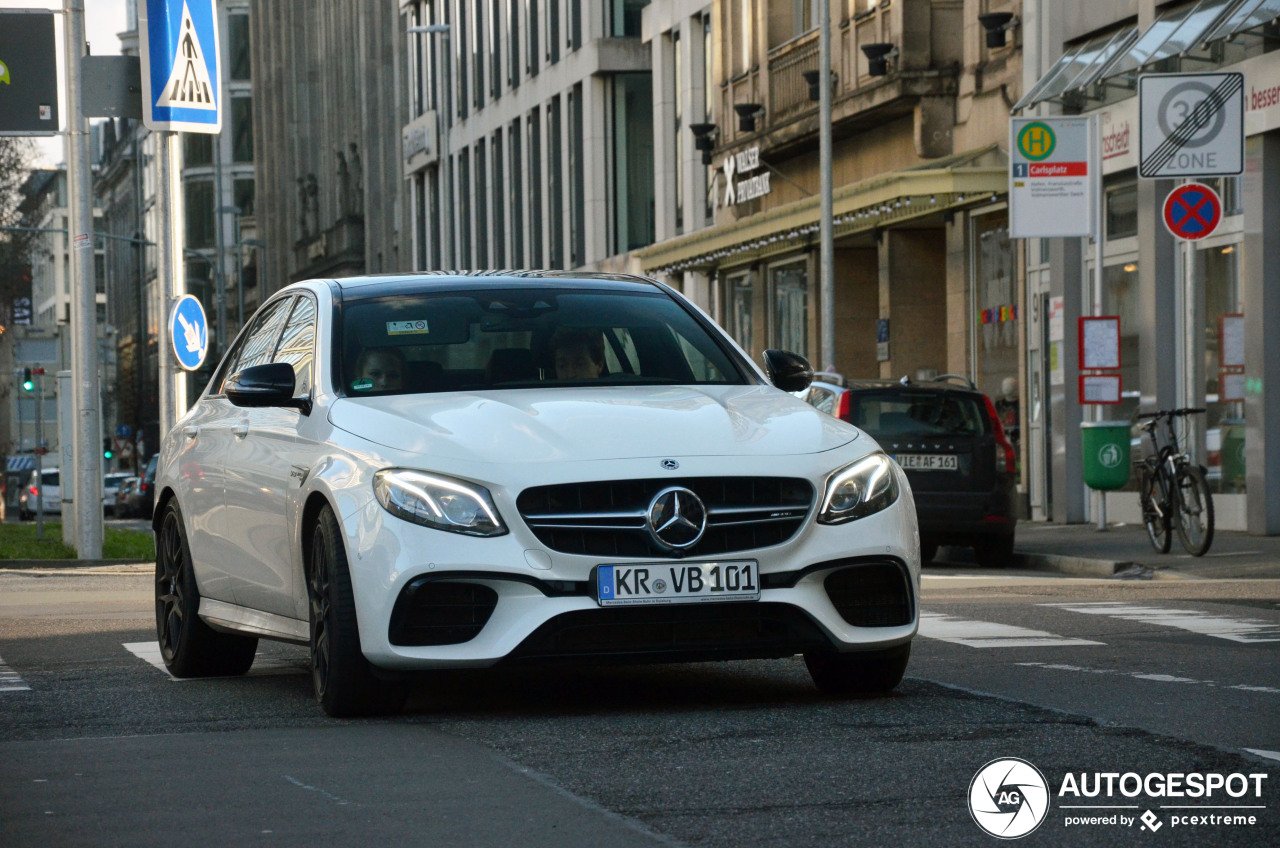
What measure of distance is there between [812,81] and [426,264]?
115 ft

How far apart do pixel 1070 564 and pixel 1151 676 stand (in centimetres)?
992

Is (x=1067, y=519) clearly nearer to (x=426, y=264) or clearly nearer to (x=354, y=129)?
(x=426, y=264)

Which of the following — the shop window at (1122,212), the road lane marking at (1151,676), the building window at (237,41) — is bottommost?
the road lane marking at (1151,676)

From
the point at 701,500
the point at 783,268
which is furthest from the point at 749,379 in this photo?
the point at 783,268

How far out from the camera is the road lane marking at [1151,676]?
320 inches

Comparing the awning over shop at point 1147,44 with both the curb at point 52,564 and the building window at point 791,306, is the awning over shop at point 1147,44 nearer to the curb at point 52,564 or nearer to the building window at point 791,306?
the building window at point 791,306

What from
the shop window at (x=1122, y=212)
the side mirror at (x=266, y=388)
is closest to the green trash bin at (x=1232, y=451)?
the shop window at (x=1122, y=212)

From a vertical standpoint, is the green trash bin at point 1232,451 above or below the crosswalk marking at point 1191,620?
above

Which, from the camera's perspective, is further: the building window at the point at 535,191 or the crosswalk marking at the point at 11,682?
the building window at the point at 535,191

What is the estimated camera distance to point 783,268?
39219 millimetres

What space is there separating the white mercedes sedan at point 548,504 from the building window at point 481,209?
168 ft

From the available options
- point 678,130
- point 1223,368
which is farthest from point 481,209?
point 1223,368

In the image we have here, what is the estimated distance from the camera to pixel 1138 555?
60.5 ft

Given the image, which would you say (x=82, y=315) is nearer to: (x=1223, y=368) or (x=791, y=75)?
(x=1223, y=368)
